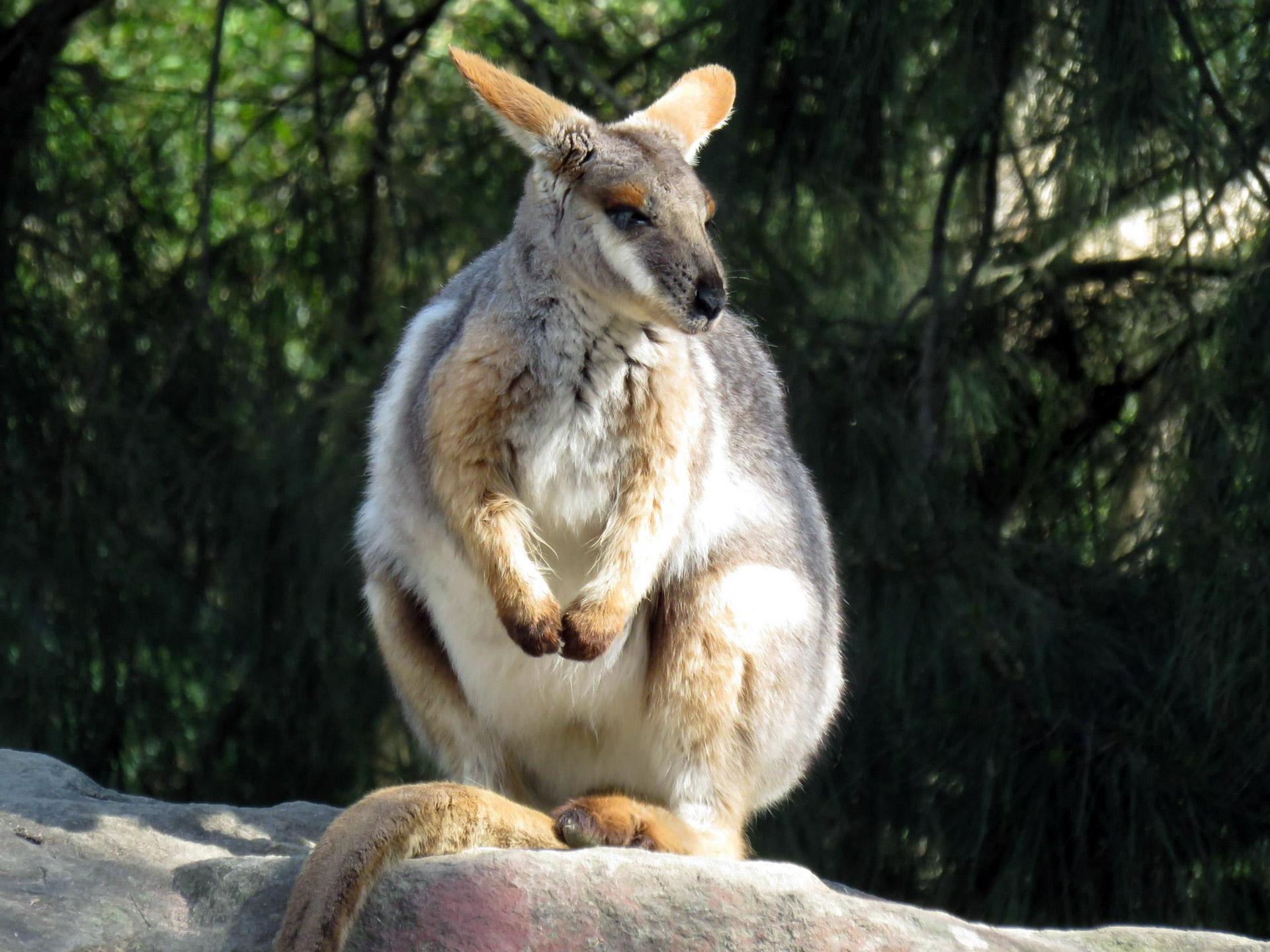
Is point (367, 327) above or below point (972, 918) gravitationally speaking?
above

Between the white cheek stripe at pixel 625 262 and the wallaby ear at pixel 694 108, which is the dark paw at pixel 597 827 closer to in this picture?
the white cheek stripe at pixel 625 262

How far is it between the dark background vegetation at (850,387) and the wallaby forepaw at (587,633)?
2038 millimetres

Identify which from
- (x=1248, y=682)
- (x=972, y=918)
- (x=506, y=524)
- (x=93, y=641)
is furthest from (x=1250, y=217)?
(x=93, y=641)

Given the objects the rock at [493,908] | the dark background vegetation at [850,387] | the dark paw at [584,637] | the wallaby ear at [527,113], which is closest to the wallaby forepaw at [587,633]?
the dark paw at [584,637]

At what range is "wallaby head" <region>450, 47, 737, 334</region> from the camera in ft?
10.6

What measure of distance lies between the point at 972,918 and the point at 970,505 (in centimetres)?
133

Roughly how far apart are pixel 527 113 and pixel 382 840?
5.10 ft

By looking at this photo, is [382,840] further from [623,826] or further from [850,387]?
[850,387]

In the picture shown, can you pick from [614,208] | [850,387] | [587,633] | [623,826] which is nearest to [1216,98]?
[850,387]

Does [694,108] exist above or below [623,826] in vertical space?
above

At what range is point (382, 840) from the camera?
264cm

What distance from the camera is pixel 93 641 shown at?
604 centimetres

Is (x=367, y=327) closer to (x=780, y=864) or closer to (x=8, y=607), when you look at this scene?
(x=8, y=607)

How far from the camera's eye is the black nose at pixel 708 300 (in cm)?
320
